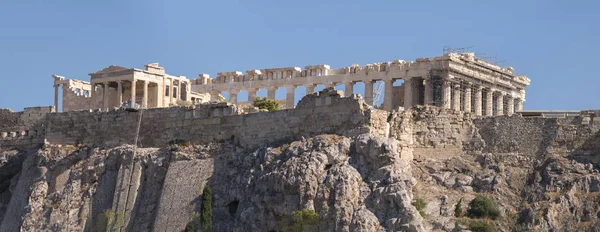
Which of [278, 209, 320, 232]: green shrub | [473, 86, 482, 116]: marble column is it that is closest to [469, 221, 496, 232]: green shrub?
[278, 209, 320, 232]: green shrub

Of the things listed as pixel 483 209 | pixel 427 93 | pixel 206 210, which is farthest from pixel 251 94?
pixel 483 209

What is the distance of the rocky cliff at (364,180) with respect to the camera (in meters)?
63.7

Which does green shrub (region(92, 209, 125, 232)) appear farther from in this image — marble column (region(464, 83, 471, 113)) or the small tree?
marble column (region(464, 83, 471, 113))

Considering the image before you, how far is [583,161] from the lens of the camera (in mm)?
66125

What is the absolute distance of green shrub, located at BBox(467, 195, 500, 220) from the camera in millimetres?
63812

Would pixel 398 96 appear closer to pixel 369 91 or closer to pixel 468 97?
pixel 369 91

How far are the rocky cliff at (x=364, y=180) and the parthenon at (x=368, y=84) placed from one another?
324 inches

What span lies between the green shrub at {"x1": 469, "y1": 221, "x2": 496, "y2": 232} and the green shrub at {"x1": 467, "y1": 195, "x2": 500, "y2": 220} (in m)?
0.69

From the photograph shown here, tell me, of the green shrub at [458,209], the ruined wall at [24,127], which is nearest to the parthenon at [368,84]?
the ruined wall at [24,127]

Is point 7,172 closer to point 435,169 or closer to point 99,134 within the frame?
point 99,134

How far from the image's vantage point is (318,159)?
2603 inches

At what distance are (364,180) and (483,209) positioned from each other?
5.10m

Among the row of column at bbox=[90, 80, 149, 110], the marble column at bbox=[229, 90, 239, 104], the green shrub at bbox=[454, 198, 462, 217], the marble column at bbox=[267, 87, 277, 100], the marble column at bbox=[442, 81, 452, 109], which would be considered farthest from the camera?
the marble column at bbox=[229, 90, 239, 104]

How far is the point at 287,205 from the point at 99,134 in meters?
16.5
